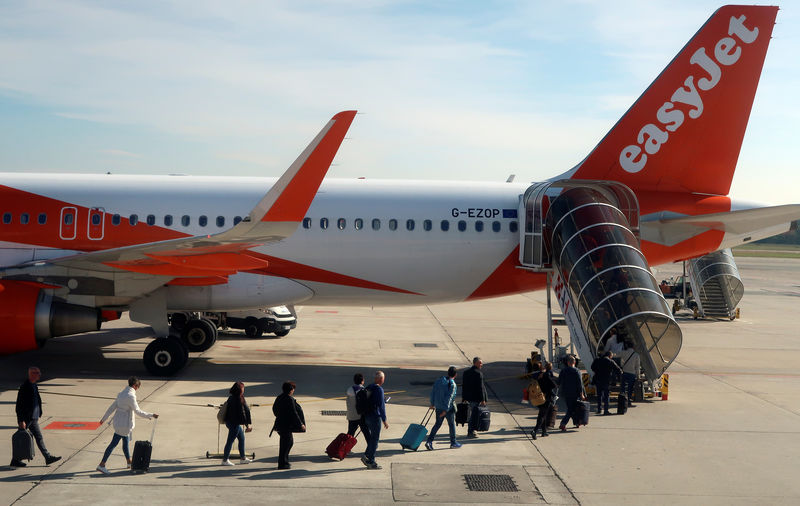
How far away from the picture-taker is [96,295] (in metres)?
19.5

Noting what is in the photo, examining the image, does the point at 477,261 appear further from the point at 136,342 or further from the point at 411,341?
the point at 136,342

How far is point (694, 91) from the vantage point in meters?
21.6

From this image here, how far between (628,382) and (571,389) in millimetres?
2978

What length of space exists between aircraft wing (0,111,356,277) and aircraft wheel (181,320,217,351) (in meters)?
4.82

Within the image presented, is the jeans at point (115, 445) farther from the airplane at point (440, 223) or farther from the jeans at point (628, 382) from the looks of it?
the jeans at point (628, 382)

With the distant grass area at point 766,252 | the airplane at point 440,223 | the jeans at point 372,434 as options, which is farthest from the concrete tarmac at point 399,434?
the distant grass area at point 766,252

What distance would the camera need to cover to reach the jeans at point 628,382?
17.1 m

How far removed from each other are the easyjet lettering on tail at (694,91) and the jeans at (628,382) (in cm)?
718

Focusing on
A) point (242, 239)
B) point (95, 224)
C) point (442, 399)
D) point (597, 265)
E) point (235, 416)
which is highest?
point (95, 224)

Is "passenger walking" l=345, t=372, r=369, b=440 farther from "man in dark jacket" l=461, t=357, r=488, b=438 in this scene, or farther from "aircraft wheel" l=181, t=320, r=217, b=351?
"aircraft wheel" l=181, t=320, r=217, b=351

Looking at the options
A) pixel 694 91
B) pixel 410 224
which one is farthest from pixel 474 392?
pixel 694 91

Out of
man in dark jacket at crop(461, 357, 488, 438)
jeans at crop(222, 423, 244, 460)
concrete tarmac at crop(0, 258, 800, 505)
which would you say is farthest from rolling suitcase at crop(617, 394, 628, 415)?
jeans at crop(222, 423, 244, 460)

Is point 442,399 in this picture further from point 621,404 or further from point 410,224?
point 410,224

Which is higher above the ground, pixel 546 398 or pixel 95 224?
pixel 95 224
